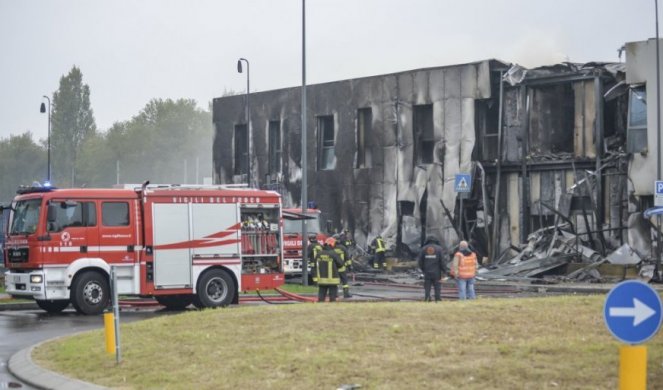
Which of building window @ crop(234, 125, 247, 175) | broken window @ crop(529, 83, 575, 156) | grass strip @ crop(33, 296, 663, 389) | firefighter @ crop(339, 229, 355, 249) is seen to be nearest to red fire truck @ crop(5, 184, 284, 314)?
firefighter @ crop(339, 229, 355, 249)

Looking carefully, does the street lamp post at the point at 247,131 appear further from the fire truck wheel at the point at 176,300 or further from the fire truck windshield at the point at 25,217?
the fire truck windshield at the point at 25,217

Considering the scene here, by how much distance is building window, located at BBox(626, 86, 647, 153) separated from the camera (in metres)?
37.2

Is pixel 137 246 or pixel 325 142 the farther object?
pixel 325 142

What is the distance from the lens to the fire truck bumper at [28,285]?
23.5 meters

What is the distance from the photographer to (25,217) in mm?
24250

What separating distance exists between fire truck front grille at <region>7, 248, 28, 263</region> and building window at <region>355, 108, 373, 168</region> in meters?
24.4

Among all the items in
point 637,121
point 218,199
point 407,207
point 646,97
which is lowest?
point 407,207

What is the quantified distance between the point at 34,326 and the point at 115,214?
3.90 m

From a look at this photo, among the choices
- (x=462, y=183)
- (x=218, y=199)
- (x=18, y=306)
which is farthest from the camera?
(x=462, y=183)

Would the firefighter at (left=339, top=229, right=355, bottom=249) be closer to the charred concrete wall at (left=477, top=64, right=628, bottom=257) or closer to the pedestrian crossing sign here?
the pedestrian crossing sign

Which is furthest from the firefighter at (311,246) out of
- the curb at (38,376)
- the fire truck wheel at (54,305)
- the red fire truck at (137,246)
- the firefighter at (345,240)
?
the curb at (38,376)

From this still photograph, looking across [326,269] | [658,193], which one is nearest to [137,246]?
[326,269]

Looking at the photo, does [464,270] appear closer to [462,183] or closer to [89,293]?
[89,293]

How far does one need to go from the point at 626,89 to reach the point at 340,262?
18.3 m
